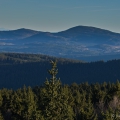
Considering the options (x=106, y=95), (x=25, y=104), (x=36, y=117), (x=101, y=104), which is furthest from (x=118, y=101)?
(x=36, y=117)

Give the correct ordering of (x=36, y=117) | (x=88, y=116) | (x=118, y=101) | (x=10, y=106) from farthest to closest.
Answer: (x=10, y=106) < (x=118, y=101) < (x=88, y=116) < (x=36, y=117)

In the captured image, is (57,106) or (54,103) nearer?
(54,103)

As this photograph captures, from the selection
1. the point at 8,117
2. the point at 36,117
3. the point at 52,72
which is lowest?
the point at 8,117

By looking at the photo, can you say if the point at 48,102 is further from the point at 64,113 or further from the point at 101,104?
the point at 101,104

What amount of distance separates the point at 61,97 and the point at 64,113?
802 millimetres

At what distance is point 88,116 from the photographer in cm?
3962

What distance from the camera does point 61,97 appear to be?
1838cm

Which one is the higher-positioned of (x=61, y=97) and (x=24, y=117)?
(x=61, y=97)

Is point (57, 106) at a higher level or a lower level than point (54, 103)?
lower

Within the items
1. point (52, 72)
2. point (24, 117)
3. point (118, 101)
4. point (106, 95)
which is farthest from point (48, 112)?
point (106, 95)

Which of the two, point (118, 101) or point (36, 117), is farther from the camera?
point (118, 101)

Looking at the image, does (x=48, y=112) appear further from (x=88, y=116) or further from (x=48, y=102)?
(x=88, y=116)

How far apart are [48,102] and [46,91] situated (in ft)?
1.78

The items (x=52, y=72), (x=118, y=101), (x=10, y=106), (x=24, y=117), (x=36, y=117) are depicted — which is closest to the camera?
(x=52, y=72)
